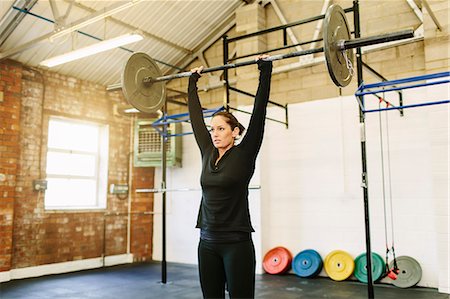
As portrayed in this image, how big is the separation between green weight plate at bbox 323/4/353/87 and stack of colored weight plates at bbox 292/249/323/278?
3436 millimetres

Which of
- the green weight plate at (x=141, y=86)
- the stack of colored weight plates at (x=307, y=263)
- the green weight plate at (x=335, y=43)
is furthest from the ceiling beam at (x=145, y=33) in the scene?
the stack of colored weight plates at (x=307, y=263)

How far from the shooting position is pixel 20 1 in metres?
4.85

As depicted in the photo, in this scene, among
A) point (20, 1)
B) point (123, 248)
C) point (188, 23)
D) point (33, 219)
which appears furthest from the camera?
point (123, 248)

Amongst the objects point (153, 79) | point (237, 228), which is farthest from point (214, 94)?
point (237, 228)

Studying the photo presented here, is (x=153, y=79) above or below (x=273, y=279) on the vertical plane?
above

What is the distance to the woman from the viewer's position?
1.84 metres

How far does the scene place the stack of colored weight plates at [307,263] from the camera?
5.56 metres

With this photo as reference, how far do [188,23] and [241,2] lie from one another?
35.2 inches

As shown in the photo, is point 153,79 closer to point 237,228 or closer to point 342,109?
point 237,228

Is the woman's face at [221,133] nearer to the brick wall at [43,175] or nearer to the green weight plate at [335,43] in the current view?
the green weight plate at [335,43]

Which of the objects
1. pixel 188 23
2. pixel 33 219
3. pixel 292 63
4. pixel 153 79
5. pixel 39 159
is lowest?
pixel 33 219

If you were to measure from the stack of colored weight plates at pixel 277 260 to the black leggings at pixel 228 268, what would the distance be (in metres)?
4.02

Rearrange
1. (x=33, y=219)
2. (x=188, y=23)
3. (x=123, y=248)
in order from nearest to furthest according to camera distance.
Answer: (x=33, y=219), (x=188, y=23), (x=123, y=248)


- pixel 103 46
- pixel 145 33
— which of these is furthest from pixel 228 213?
pixel 145 33
